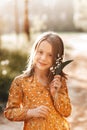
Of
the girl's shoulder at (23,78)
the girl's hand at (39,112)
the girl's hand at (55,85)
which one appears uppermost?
the girl's shoulder at (23,78)

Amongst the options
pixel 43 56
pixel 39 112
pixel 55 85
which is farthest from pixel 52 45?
pixel 39 112

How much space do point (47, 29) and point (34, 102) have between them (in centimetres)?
52

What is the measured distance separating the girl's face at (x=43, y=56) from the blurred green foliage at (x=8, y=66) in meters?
0.23

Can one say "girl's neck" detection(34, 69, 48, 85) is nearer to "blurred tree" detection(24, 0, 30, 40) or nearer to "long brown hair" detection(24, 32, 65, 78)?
"long brown hair" detection(24, 32, 65, 78)

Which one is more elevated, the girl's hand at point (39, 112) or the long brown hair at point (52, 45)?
the long brown hair at point (52, 45)

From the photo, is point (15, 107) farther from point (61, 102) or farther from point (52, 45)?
point (52, 45)

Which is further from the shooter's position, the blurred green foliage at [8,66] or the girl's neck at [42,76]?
the blurred green foliage at [8,66]

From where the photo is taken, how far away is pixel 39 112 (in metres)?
1.79

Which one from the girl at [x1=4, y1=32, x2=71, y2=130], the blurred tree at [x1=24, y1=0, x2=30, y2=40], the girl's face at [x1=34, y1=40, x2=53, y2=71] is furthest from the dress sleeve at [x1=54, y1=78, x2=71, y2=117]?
the blurred tree at [x1=24, y1=0, x2=30, y2=40]

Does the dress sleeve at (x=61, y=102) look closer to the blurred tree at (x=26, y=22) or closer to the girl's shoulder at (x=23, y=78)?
the girl's shoulder at (x=23, y=78)

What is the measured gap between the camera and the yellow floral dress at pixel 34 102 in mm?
1782

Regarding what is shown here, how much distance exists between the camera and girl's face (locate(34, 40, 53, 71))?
1828 millimetres

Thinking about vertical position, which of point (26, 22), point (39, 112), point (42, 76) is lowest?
point (39, 112)

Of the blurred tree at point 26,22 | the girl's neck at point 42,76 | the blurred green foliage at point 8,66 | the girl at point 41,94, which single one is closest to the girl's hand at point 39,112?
the girl at point 41,94
